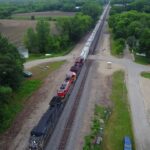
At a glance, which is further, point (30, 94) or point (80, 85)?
point (80, 85)

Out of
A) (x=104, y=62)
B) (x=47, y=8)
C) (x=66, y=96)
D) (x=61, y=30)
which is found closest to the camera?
(x=66, y=96)

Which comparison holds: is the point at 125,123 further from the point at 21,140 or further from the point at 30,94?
the point at 30,94

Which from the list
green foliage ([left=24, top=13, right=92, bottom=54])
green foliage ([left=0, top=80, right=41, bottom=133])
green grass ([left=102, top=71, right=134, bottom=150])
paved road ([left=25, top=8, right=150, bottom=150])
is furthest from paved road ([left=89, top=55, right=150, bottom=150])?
green foliage ([left=0, top=80, right=41, bottom=133])

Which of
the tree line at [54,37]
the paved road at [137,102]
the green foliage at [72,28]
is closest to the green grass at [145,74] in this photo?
the paved road at [137,102]

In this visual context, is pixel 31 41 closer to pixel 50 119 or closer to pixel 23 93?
pixel 23 93

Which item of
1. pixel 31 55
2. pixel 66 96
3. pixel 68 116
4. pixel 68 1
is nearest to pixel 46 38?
pixel 31 55

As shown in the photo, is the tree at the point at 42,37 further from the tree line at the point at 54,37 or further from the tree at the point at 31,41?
the tree at the point at 31,41
